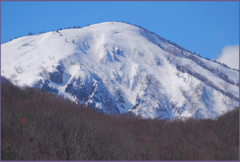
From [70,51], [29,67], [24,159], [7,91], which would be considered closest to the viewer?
[24,159]

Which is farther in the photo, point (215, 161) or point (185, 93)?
point (185, 93)

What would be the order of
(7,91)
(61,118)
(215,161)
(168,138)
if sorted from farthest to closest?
(7,91) → (168,138) → (61,118) → (215,161)

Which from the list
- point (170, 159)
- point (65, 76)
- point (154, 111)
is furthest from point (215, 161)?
point (65, 76)

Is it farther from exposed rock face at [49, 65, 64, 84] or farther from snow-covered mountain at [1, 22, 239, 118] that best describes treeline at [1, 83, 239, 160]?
exposed rock face at [49, 65, 64, 84]

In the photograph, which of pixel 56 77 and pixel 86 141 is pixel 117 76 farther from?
pixel 86 141

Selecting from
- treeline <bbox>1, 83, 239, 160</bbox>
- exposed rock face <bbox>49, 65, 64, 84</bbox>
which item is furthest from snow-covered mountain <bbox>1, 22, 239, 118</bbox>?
treeline <bbox>1, 83, 239, 160</bbox>

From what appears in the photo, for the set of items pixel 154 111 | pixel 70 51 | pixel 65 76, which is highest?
pixel 70 51

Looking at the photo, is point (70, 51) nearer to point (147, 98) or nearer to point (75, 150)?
point (147, 98)

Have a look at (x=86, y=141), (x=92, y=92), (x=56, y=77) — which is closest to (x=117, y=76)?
(x=92, y=92)
